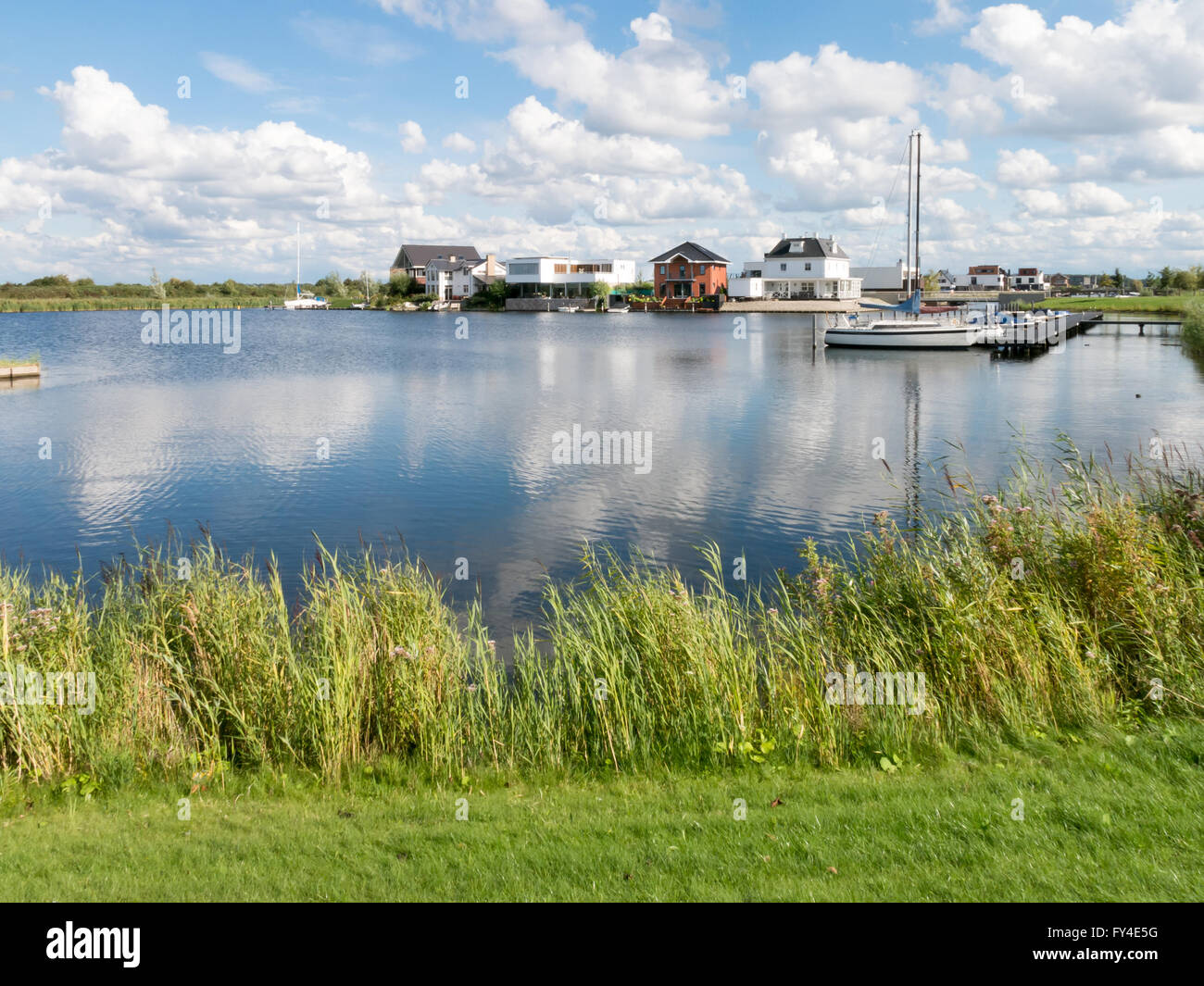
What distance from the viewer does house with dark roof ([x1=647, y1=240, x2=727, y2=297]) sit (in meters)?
115

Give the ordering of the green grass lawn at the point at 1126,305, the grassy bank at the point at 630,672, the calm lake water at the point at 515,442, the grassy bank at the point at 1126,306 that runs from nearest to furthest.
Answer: the grassy bank at the point at 630,672 → the calm lake water at the point at 515,442 → the grassy bank at the point at 1126,306 → the green grass lawn at the point at 1126,305

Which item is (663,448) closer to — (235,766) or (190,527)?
(190,527)

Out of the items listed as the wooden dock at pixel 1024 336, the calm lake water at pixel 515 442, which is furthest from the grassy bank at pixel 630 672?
the wooden dock at pixel 1024 336

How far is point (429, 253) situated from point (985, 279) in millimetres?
104542

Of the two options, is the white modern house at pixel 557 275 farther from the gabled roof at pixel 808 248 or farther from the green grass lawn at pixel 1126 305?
the green grass lawn at pixel 1126 305

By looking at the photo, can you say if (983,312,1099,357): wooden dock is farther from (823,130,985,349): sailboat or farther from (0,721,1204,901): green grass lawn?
(0,721,1204,901): green grass lawn

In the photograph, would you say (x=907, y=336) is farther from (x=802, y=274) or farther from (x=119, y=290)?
(x=119, y=290)

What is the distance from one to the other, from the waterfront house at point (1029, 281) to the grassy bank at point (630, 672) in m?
176

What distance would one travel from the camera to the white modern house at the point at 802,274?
112688 mm

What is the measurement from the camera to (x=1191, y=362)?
4441cm

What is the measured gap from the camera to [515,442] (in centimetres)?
2572

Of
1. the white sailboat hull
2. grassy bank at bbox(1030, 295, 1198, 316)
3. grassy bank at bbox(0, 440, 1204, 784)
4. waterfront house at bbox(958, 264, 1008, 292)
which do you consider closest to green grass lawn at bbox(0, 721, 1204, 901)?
grassy bank at bbox(0, 440, 1204, 784)

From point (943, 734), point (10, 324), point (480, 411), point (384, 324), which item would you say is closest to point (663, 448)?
point (480, 411)

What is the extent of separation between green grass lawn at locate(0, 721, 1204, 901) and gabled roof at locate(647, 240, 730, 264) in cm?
11216
